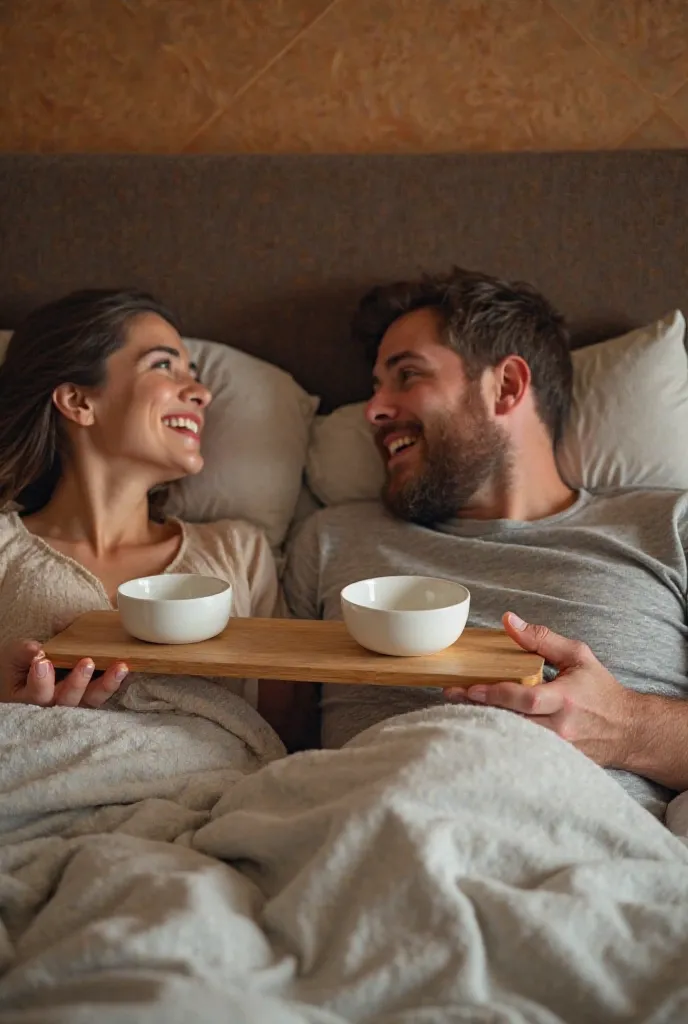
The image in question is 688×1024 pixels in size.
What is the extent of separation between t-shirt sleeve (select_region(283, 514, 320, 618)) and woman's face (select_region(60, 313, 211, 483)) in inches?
8.8

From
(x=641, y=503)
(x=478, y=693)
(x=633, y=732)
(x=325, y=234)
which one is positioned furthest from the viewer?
(x=325, y=234)

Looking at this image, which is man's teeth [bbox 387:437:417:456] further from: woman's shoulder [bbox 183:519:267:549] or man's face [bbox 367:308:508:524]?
woman's shoulder [bbox 183:519:267:549]

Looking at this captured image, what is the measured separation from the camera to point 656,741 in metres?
1.41

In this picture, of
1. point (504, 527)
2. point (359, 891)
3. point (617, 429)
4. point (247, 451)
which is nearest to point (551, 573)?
point (504, 527)

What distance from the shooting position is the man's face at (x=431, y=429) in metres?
1.72

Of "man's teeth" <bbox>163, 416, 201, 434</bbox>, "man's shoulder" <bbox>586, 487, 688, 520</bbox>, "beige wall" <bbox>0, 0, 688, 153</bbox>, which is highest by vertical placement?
"beige wall" <bbox>0, 0, 688, 153</bbox>

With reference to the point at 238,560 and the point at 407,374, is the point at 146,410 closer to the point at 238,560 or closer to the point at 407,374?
the point at 238,560

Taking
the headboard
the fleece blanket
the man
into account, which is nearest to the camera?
the fleece blanket

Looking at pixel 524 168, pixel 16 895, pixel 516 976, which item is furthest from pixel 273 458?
pixel 516 976

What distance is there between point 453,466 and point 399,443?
0.12 metres

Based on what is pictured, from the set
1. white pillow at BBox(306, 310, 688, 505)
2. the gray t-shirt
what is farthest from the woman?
white pillow at BBox(306, 310, 688, 505)

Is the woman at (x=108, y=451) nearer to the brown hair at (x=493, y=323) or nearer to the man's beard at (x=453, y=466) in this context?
the man's beard at (x=453, y=466)

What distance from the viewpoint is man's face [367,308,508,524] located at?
1.72m

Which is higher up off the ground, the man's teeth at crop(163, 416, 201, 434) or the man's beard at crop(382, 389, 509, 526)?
the man's teeth at crop(163, 416, 201, 434)
